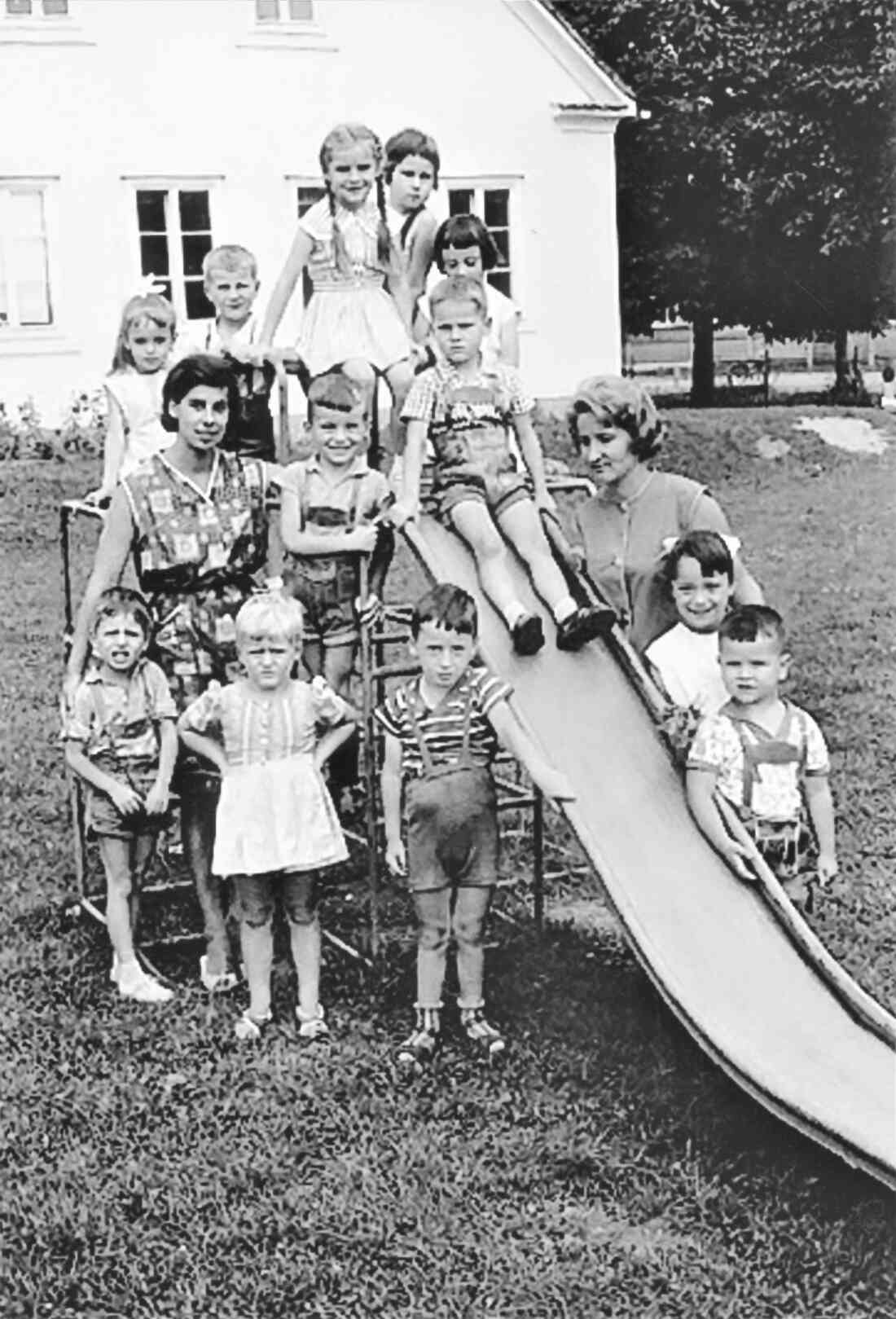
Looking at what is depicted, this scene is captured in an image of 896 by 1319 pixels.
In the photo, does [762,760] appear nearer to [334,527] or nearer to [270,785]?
[270,785]

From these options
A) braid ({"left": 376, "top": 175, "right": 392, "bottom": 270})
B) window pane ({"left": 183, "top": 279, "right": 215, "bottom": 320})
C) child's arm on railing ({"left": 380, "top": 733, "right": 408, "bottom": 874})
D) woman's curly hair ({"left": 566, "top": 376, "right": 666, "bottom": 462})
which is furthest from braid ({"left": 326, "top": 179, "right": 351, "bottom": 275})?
window pane ({"left": 183, "top": 279, "right": 215, "bottom": 320})

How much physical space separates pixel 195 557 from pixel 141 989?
1177 millimetres

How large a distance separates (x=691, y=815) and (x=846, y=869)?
1.45m

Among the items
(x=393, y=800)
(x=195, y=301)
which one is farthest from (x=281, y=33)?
(x=393, y=800)

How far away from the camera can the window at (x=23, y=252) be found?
14633 millimetres

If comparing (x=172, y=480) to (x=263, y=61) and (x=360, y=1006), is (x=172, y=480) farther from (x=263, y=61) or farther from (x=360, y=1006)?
(x=263, y=61)

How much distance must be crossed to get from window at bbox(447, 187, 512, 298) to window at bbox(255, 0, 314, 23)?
2.40 metres

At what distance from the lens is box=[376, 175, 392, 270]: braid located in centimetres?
583

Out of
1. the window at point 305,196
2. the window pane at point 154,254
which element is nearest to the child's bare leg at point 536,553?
the window at point 305,196

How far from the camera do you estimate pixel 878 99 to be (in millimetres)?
11328

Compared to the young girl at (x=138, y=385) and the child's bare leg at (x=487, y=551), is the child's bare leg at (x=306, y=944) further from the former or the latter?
the young girl at (x=138, y=385)

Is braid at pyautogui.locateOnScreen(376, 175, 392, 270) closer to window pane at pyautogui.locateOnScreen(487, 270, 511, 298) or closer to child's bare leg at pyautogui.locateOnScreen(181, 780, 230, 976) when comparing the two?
child's bare leg at pyautogui.locateOnScreen(181, 780, 230, 976)

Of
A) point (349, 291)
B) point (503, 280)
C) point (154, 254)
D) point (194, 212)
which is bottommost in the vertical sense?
point (349, 291)

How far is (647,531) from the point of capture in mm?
4992
